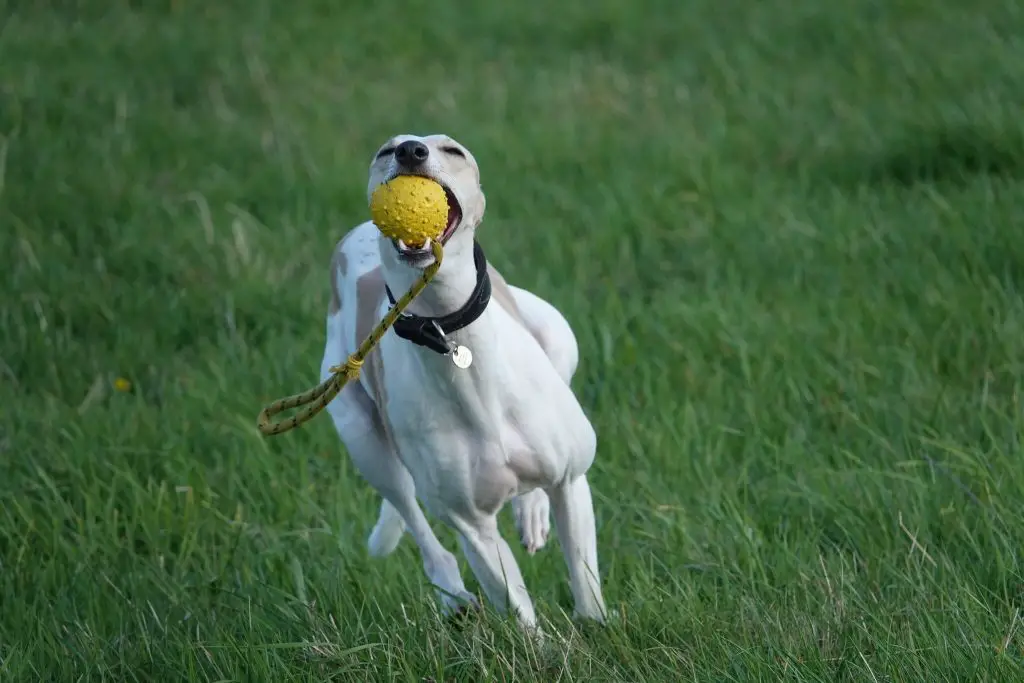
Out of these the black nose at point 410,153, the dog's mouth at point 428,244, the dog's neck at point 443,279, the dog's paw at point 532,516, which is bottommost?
the dog's paw at point 532,516

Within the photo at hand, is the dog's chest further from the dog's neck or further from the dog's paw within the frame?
the dog's paw

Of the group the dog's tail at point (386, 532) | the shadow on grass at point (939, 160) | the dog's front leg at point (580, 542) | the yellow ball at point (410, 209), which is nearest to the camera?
the yellow ball at point (410, 209)

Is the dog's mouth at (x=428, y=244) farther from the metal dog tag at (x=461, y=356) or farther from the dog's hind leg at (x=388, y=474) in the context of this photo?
the dog's hind leg at (x=388, y=474)

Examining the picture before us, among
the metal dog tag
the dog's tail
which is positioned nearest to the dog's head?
the metal dog tag

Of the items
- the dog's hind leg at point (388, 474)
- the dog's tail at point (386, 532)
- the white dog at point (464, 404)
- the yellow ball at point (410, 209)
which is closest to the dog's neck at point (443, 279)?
the white dog at point (464, 404)

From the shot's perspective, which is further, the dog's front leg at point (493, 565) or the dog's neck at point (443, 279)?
the dog's front leg at point (493, 565)

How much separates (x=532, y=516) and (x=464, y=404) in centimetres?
66

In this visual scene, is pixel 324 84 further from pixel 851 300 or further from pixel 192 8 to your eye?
pixel 851 300

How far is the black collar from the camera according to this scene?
3.19 m

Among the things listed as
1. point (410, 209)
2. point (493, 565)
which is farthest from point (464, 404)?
point (410, 209)

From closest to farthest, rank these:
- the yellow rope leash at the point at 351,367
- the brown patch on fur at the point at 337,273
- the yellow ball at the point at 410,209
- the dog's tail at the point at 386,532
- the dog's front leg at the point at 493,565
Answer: the yellow ball at the point at 410,209, the yellow rope leash at the point at 351,367, the dog's front leg at the point at 493,565, the brown patch on fur at the point at 337,273, the dog's tail at the point at 386,532

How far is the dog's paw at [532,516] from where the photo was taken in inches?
152

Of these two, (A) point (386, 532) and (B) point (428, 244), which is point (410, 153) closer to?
(B) point (428, 244)

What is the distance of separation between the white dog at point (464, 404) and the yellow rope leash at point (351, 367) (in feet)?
0.11
